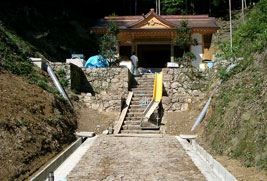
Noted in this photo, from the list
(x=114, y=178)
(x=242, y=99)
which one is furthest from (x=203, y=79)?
(x=114, y=178)

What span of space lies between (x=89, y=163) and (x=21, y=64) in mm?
6178

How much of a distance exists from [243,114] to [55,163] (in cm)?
460

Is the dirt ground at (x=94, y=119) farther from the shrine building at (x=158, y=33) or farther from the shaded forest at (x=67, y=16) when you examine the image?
the shaded forest at (x=67, y=16)

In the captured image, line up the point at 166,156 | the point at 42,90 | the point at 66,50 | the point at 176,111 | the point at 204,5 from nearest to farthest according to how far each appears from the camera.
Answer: the point at 166,156 → the point at 42,90 → the point at 176,111 → the point at 66,50 → the point at 204,5

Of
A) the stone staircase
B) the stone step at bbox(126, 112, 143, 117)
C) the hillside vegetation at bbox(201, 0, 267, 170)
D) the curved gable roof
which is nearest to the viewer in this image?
the hillside vegetation at bbox(201, 0, 267, 170)

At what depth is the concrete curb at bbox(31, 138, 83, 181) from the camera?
16.6 ft

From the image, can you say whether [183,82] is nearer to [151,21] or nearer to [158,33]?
[158,33]

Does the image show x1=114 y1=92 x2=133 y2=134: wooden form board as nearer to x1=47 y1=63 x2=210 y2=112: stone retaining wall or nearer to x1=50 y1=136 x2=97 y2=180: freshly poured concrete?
x1=47 y1=63 x2=210 y2=112: stone retaining wall

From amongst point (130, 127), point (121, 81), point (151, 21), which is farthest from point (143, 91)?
point (151, 21)

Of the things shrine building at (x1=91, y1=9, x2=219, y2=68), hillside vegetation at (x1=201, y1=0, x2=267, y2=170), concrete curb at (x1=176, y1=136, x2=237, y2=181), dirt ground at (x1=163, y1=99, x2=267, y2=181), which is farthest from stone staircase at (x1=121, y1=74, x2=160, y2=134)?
shrine building at (x1=91, y1=9, x2=219, y2=68)

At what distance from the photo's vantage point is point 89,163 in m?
6.39

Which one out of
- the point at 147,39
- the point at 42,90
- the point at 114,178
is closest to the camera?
the point at 114,178

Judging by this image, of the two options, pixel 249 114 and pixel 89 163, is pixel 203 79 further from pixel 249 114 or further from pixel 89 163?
pixel 89 163

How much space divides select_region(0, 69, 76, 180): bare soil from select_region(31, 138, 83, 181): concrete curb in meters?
0.23
